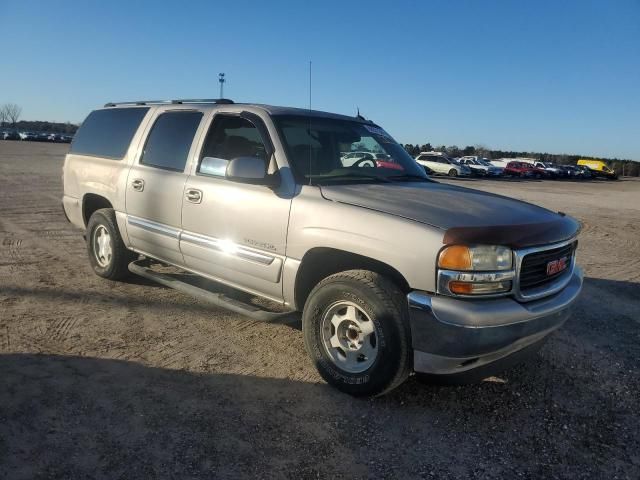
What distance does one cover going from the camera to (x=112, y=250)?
5.34m

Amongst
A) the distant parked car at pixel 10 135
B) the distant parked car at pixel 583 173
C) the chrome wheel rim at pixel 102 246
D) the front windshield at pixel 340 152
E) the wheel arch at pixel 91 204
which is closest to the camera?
the front windshield at pixel 340 152

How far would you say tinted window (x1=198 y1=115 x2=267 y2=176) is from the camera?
418 cm

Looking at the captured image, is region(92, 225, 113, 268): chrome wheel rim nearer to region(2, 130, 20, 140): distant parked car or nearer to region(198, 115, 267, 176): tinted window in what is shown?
region(198, 115, 267, 176): tinted window

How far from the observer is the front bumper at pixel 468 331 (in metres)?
2.81

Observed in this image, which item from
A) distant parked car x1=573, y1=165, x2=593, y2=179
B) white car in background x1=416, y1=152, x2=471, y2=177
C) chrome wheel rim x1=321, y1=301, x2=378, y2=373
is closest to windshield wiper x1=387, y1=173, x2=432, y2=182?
chrome wheel rim x1=321, y1=301, x2=378, y2=373

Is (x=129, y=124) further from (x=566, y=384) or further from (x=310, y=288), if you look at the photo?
(x=566, y=384)

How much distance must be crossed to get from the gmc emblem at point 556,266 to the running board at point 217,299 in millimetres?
1822

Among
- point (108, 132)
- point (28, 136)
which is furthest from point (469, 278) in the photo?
point (28, 136)

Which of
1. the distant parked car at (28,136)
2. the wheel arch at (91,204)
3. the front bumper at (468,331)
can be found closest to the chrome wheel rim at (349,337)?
the front bumper at (468,331)

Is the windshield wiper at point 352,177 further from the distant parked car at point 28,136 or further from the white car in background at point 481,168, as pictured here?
the distant parked car at point 28,136

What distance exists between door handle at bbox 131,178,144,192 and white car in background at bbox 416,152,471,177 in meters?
32.4

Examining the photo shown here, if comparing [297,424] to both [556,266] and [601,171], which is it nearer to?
[556,266]

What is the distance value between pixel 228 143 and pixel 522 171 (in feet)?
148

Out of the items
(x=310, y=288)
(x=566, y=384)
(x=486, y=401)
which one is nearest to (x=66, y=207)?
(x=310, y=288)
